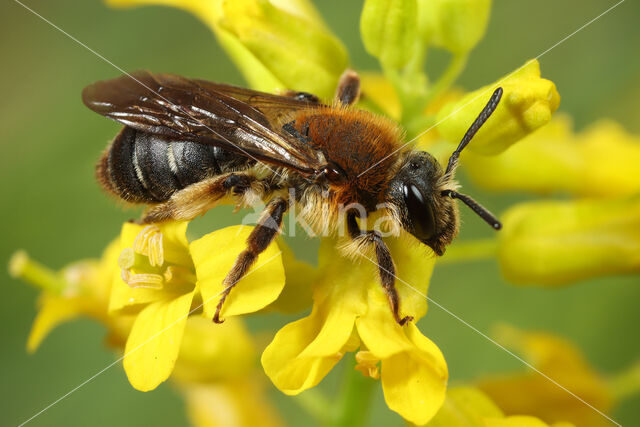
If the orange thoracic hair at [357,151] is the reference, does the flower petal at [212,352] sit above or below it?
below

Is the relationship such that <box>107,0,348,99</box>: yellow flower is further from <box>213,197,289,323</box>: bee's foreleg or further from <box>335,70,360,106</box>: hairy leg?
<box>213,197,289,323</box>: bee's foreleg

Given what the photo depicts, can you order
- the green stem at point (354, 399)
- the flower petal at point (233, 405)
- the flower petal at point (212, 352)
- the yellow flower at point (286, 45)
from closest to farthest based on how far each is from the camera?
the yellow flower at point (286, 45)
the green stem at point (354, 399)
the flower petal at point (212, 352)
the flower petal at point (233, 405)

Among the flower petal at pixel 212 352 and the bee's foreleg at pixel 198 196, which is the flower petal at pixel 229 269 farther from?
the flower petal at pixel 212 352

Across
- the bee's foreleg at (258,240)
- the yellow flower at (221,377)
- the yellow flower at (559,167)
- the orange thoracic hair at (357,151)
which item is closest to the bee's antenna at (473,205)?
the orange thoracic hair at (357,151)

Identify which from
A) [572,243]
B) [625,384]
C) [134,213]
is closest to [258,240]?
[572,243]

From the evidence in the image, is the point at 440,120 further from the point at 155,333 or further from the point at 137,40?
the point at 137,40
